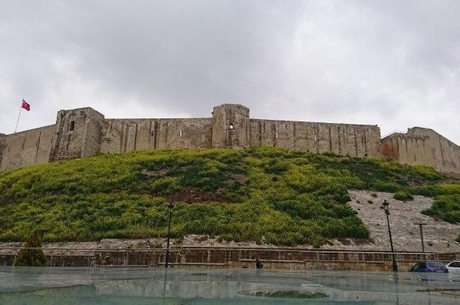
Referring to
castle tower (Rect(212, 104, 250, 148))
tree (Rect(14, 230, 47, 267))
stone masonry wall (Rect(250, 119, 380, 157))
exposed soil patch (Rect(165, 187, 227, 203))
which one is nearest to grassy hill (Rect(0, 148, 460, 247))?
exposed soil patch (Rect(165, 187, 227, 203))

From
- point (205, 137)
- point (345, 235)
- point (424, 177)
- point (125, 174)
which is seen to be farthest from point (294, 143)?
point (345, 235)

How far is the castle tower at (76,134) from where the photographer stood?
36.5m

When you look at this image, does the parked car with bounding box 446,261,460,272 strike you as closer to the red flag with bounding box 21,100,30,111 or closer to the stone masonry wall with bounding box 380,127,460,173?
the stone masonry wall with bounding box 380,127,460,173

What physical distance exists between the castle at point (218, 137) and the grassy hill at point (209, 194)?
254cm

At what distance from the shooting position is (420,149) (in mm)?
38562

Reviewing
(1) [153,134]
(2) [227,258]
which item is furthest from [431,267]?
(1) [153,134]

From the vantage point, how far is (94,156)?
1433 inches

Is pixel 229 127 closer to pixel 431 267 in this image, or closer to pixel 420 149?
A: pixel 420 149

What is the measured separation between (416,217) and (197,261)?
43.1ft

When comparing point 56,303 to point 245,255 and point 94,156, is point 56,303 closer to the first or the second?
point 245,255

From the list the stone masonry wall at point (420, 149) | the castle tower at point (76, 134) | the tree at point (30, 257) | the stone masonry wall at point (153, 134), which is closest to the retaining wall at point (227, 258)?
the tree at point (30, 257)

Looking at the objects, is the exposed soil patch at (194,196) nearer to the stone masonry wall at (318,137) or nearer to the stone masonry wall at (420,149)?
the stone masonry wall at (318,137)

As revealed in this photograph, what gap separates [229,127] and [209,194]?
41.6 ft

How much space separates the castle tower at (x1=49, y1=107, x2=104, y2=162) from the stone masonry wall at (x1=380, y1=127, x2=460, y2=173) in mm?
25583
